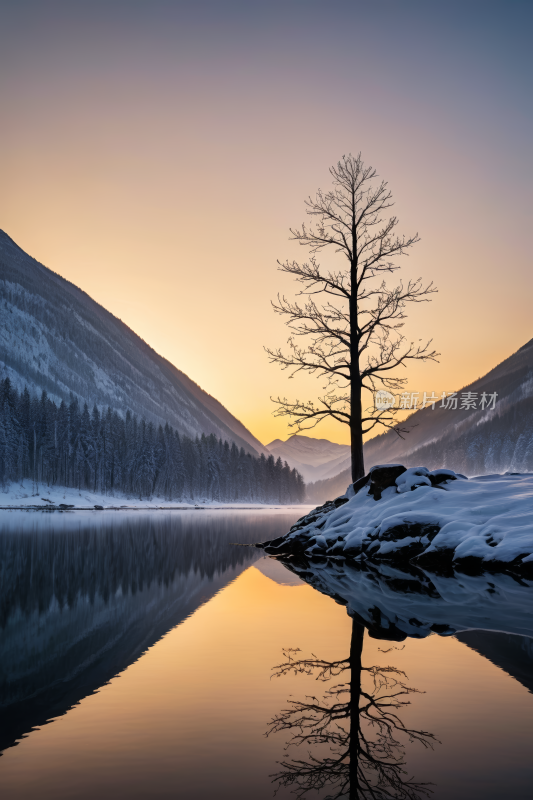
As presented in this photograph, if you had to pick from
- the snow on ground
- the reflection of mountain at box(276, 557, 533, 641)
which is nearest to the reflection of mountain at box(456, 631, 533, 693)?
the reflection of mountain at box(276, 557, 533, 641)

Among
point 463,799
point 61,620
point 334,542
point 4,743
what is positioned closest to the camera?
point 463,799

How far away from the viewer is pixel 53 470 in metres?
117

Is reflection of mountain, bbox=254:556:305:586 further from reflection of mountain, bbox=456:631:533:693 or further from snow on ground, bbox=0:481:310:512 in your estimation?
snow on ground, bbox=0:481:310:512

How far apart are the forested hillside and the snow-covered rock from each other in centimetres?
9605

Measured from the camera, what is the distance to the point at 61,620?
8953 millimetres

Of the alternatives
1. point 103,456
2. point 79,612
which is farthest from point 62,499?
point 79,612

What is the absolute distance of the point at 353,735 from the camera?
4289 millimetres

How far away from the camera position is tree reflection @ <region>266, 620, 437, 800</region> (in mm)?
3553

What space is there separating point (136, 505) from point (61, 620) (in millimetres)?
114989

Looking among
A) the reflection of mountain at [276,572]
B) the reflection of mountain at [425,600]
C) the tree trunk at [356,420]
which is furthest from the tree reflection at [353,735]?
the tree trunk at [356,420]

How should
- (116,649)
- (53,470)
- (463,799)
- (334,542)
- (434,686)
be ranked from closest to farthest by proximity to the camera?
1. (463,799)
2. (434,686)
3. (116,649)
4. (334,542)
5. (53,470)

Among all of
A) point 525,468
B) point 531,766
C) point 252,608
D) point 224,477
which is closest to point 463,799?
point 531,766

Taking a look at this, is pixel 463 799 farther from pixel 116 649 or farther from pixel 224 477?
pixel 224 477

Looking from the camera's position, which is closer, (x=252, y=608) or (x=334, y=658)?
(x=334, y=658)
